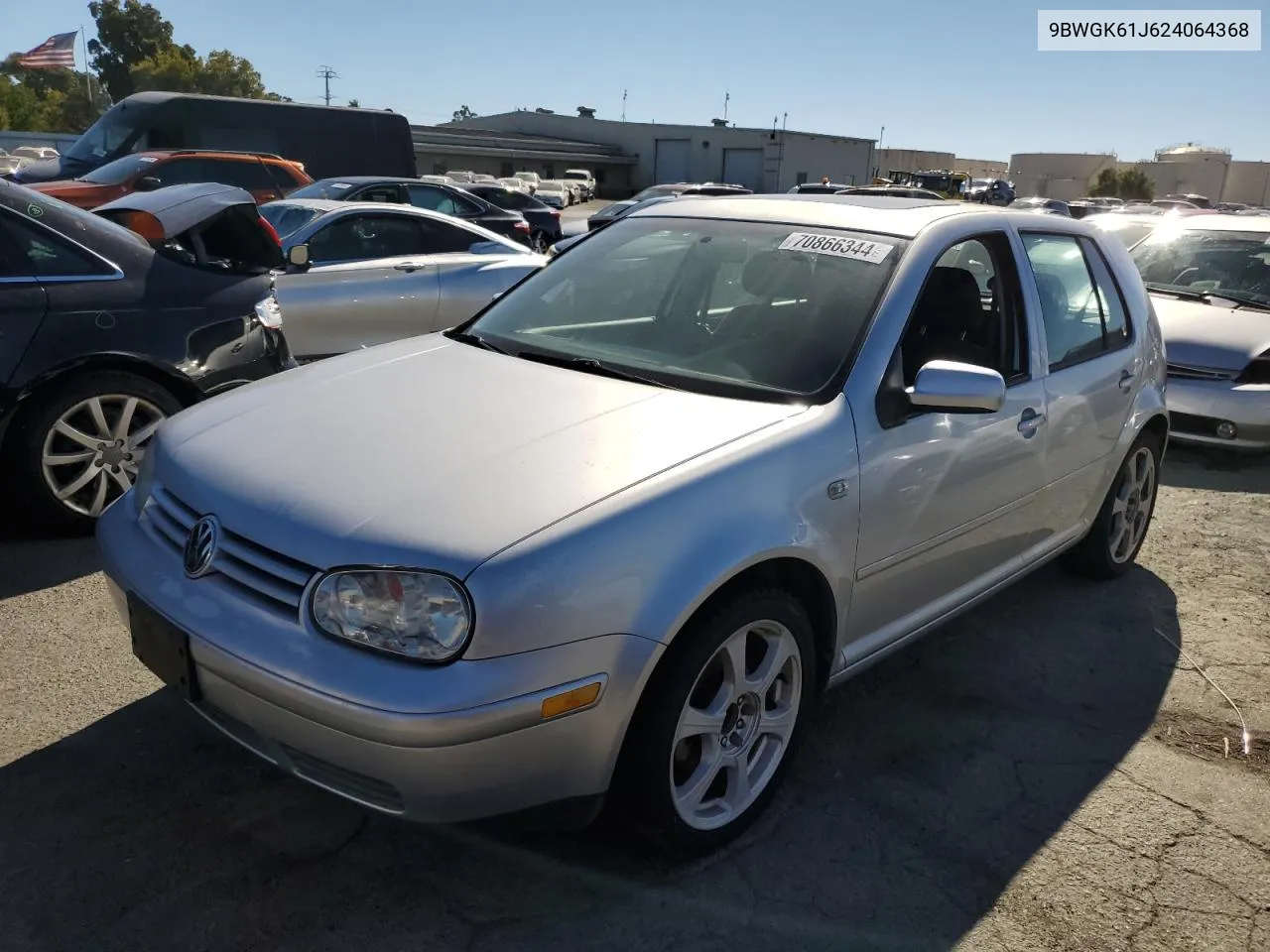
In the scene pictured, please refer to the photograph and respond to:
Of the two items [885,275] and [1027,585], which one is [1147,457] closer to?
[1027,585]

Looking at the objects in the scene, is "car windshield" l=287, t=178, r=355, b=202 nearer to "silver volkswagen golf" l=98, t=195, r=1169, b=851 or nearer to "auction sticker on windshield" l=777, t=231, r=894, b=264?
"silver volkswagen golf" l=98, t=195, r=1169, b=851

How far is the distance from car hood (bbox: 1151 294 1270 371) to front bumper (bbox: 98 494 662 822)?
616cm

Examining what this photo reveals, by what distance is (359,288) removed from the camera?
725cm

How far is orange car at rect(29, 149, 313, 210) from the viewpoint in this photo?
12.6m

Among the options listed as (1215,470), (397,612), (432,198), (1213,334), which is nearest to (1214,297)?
(1213,334)

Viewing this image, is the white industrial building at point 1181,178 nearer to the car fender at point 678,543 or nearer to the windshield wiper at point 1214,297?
the windshield wiper at point 1214,297

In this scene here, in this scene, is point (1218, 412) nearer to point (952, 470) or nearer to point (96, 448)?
point (952, 470)

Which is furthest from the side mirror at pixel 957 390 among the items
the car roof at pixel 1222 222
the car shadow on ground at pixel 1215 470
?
the car roof at pixel 1222 222

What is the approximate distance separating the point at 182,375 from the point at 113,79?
8342 cm

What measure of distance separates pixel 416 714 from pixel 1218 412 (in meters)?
6.49

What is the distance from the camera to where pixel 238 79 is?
71562 mm

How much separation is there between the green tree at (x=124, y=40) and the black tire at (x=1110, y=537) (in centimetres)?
8089

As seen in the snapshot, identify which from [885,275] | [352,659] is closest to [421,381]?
[352,659]

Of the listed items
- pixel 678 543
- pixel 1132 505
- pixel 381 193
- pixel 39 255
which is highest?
pixel 381 193
